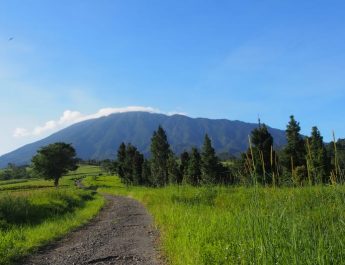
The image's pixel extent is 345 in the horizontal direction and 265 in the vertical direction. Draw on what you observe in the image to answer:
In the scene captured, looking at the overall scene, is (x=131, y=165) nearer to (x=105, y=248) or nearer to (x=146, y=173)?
(x=146, y=173)

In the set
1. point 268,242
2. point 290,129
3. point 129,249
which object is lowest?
point 129,249

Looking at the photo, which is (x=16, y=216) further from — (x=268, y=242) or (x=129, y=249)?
(x=268, y=242)

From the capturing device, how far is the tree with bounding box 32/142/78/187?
90.8m

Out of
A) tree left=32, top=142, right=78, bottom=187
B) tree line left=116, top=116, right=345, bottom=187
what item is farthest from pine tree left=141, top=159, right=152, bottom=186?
tree left=32, top=142, right=78, bottom=187

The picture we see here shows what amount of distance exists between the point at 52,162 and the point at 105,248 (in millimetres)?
82605

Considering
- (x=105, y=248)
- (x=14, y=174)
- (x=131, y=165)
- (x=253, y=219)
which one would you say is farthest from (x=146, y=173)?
(x=14, y=174)

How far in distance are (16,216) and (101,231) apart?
5.22m

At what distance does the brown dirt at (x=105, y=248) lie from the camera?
33.2ft

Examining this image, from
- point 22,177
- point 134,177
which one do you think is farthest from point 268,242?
point 22,177

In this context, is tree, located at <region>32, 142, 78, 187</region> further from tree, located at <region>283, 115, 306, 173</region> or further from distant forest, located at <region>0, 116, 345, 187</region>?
tree, located at <region>283, 115, 306, 173</region>

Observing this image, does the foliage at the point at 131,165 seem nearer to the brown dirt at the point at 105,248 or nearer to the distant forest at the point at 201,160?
the distant forest at the point at 201,160

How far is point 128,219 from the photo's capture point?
62.1 feet

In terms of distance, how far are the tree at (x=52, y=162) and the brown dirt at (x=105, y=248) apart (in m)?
77.5

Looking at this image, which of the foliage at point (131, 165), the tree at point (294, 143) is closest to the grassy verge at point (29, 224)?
the tree at point (294, 143)
